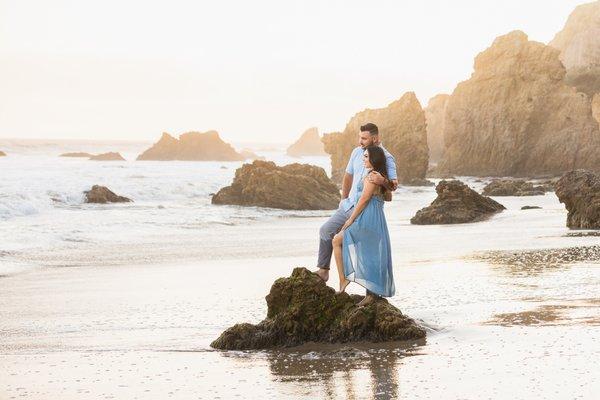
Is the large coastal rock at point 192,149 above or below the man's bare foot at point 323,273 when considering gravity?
above

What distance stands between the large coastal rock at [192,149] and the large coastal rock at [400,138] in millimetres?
56765

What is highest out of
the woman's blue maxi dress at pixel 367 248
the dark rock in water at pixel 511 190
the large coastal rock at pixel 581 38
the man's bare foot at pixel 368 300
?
the large coastal rock at pixel 581 38

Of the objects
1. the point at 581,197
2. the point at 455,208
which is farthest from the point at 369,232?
the point at 455,208

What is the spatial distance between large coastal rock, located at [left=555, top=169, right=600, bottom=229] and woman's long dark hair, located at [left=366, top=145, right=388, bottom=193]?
11368 millimetres

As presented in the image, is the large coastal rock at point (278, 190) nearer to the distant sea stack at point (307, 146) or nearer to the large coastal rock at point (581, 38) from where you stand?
the large coastal rock at point (581, 38)

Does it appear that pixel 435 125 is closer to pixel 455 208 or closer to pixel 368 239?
pixel 455 208

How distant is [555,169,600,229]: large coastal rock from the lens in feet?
60.1

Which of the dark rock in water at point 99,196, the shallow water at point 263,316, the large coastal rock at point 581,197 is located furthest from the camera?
the dark rock in water at point 99,196

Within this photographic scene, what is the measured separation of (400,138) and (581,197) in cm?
5140

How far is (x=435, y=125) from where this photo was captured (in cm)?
14025

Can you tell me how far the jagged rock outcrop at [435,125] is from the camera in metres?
136

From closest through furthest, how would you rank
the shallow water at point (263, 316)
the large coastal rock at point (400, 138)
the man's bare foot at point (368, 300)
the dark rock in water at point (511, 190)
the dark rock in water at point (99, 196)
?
the shallow water at point (263, 316)
the man's bare foot at point (368, 300)
the dark rock in water at point (99, 196)
the dark rock in water at point (511, 190)
the large coastal rock at point (400, 138)

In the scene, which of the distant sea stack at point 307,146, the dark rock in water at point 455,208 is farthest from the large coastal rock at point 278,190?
the distant sea stack at point 307,146

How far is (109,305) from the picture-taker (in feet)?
33.5
